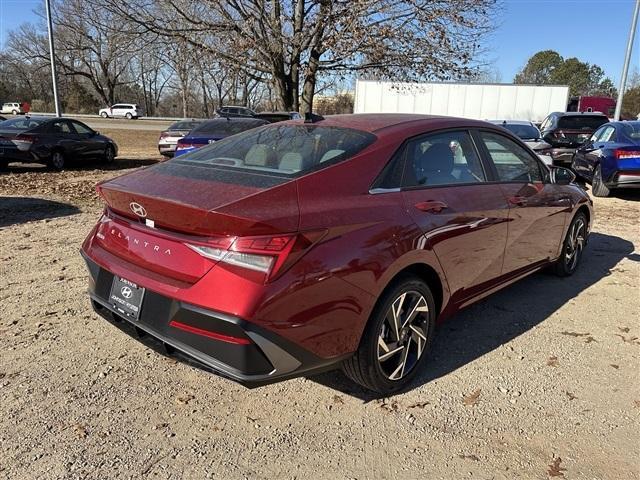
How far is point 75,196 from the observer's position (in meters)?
9.46

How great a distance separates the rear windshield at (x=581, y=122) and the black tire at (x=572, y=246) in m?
9.91

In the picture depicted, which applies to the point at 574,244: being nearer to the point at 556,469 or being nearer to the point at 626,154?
the point at 556,469

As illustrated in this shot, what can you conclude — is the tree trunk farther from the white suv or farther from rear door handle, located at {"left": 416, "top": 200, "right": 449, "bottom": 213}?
the white suv

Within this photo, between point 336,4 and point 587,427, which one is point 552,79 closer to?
point 336,4

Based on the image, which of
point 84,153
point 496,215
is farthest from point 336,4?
point 496,215

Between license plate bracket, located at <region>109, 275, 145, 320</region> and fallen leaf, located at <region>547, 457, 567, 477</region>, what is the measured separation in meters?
2.18

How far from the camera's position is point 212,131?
38.4ft

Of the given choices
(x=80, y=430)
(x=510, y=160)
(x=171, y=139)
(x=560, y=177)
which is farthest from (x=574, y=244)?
(x=171, y=139)

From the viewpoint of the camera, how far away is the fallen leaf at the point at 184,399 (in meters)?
2.98

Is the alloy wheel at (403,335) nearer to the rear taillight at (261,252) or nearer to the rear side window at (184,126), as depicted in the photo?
the rear taillight at (261,252)

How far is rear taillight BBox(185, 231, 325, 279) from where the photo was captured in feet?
A: 7.61

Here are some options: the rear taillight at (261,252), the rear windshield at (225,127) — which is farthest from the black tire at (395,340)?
the rear windshield at (225,127)

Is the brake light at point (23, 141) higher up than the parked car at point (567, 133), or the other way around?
the parked car at point (567, 133)

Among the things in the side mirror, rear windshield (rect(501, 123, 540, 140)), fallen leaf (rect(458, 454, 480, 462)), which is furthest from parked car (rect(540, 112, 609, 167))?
fallen leaf (rect(458, 454, 480, 462))
